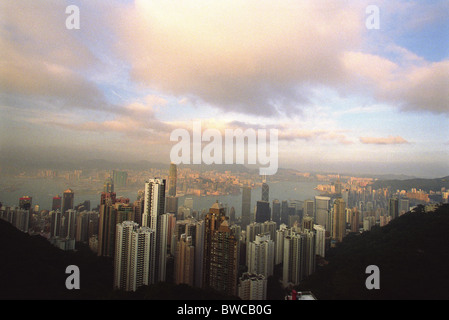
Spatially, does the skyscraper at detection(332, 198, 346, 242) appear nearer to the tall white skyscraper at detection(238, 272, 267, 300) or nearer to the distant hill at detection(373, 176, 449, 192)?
the distant hill at detection(373, 176, 449, 192)

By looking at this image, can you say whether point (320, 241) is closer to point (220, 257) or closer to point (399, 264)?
point (399, 264)

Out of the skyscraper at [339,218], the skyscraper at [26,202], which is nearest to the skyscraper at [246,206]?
the skyscraper at [339,218]

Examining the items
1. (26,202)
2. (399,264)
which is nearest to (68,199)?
(26,202)

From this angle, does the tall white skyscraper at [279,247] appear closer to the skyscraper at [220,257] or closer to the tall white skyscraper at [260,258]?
the tall white skyscraper at [260,258]
